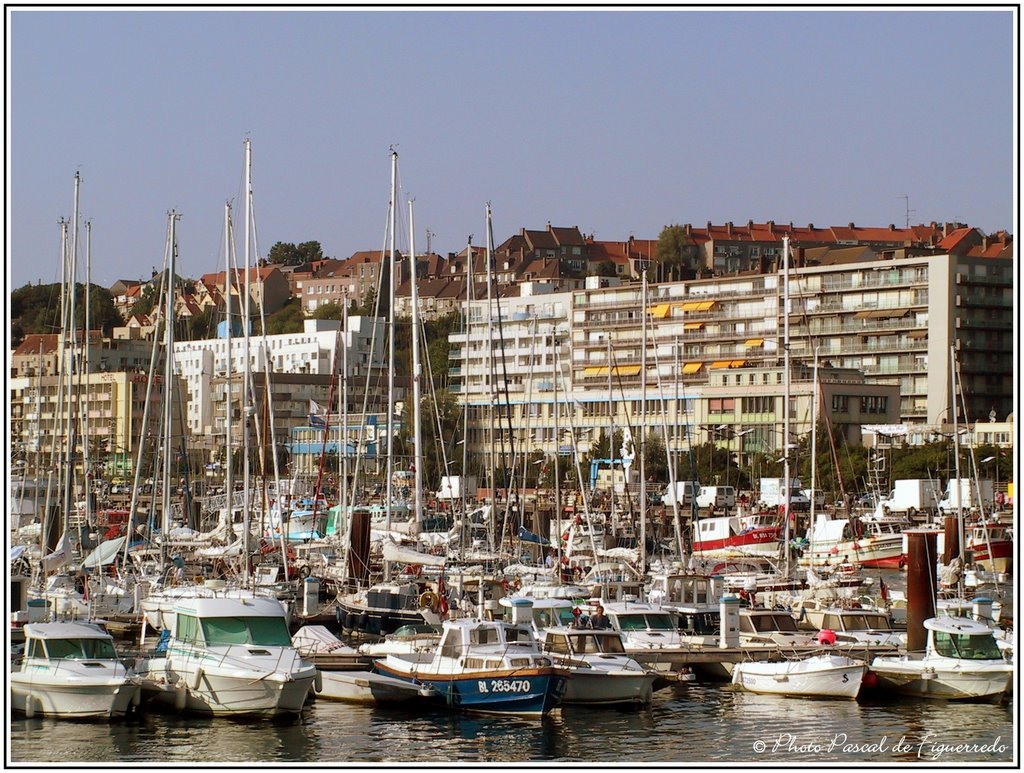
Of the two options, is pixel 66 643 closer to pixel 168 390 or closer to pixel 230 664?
pixel 230 664

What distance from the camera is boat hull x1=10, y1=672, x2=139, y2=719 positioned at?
Result: 31234 mm

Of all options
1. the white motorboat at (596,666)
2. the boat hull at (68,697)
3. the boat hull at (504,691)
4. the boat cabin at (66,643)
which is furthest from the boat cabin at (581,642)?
the boat hull at (68,697)

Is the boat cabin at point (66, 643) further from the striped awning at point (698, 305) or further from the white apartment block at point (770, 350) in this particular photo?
the striped awning at point (698, 305)

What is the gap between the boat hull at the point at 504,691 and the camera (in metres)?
32.4

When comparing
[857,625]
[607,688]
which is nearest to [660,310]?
[857,625]

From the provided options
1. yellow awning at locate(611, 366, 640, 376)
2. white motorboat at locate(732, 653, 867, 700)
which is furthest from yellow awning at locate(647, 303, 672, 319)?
white motorboat at locate(732, 653, 867, 700)

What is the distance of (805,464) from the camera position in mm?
108500

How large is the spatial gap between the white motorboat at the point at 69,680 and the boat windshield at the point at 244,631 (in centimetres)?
164

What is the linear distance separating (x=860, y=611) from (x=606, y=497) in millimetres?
56834

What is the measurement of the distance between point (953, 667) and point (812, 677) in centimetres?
275

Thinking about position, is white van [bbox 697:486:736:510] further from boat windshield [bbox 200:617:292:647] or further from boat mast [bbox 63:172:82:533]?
boat windshield [bbox 200:617:292:647]

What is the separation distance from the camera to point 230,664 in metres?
32.2

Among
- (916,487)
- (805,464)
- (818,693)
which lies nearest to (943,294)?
(805,464)

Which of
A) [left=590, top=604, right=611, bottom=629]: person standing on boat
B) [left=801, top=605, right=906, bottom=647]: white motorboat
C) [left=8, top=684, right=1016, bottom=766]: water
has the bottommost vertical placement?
[left=8, top=684, right=1016, bottom=766]: water
